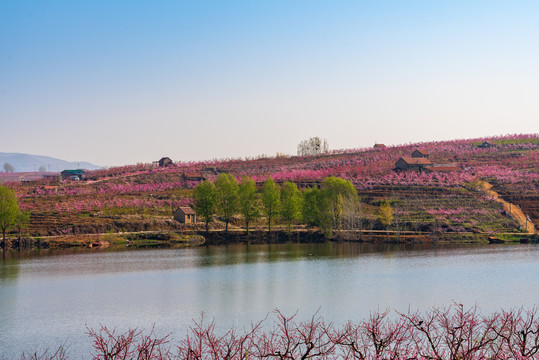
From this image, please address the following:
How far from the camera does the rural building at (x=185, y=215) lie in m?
98.0

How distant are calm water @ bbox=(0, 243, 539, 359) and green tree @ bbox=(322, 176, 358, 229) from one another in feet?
55.9

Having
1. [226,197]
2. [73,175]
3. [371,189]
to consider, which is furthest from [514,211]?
[73,175]

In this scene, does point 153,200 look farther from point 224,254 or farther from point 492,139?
point 492,139

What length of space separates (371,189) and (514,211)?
28.1 m

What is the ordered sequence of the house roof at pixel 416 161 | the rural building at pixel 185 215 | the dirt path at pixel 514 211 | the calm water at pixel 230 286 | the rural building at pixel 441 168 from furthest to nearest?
the house roof at pixel 416 161 → the rural building at pixel 441 168 → the rural building at pixel 185 215 → the dirt path at pixel 514 211 → the calm water at pixel 230 286

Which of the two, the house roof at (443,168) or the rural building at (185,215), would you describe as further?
the house roof at (443,168)

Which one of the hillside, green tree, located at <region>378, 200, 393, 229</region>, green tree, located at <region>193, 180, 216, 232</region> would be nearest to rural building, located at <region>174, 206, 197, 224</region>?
the hillside

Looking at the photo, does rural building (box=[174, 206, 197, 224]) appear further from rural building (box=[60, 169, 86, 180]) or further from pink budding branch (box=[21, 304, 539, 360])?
pink budding branch (box=[21, 304, 539, 360])

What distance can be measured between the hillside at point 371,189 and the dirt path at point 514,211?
0.72 meters

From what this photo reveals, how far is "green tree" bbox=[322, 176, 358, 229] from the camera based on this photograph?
9031 cm

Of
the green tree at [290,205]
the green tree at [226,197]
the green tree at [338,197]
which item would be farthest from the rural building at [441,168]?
the green tree at [226,197]

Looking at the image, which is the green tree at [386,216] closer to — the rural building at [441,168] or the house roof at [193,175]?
the rural building at [441,168]

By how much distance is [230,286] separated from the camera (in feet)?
158

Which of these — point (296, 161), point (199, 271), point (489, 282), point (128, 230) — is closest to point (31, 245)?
point (128, 230)
